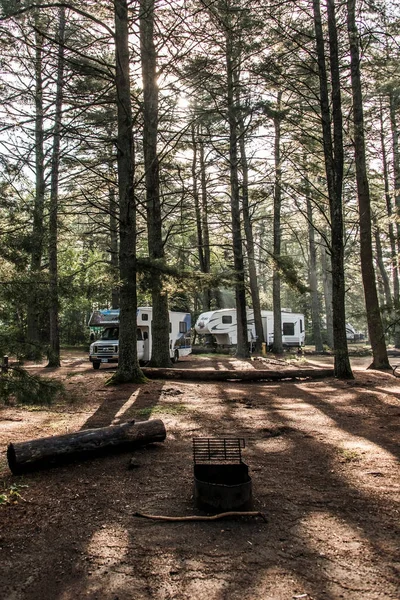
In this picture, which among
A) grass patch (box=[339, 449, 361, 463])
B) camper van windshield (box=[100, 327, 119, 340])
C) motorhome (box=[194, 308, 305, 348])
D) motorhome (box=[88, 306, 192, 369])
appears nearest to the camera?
grass patch (box=[339, 449, 361, 463])

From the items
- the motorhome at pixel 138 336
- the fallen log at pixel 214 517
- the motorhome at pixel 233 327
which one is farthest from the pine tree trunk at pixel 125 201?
the motorhome at pixel 233 327

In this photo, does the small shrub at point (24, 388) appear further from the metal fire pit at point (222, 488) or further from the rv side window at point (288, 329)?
the rv side window at point (288, 329)

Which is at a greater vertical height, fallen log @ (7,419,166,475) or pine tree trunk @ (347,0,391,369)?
pine tree trunk @ (347,0,391,369)

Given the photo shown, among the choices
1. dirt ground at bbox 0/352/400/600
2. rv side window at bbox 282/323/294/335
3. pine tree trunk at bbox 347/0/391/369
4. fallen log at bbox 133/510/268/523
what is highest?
pine tree trunk at bbox 347/0/391/369

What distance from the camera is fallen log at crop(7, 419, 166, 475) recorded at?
15.5 feet

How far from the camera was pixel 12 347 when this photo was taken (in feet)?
13.9

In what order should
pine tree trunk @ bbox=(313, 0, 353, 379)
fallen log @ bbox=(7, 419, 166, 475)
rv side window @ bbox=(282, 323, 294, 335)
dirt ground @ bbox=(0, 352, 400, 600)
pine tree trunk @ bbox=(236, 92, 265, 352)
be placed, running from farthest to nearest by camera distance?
1. rv side window @ bbox=(282, 323, 294, 335)
2. pine tree trunk @ bbox=(236, 92, 265, 352)
3. pine tree trunk @ bbox=(313, 0, 353, 379)
4. fallen log @ bbox=(7, 419, 166, 475)
5. dirt ground @ bbox=(0, 352, 400, 600)

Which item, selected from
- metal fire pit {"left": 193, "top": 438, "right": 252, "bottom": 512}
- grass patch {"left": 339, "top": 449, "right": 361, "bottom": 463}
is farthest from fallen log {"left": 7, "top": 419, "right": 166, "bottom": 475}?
grass patch {"left": 339, "top": 449, "right": 361, "bottom": 463}

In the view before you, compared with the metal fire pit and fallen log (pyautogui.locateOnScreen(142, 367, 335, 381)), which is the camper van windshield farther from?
the metal fire pit

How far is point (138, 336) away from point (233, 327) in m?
9.89

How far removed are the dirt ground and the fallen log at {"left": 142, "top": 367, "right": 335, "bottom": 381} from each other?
5335 millimetres

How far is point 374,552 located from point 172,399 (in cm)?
656

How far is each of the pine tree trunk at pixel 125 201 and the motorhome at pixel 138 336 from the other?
5.35 m

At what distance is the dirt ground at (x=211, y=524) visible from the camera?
9.00 ft
